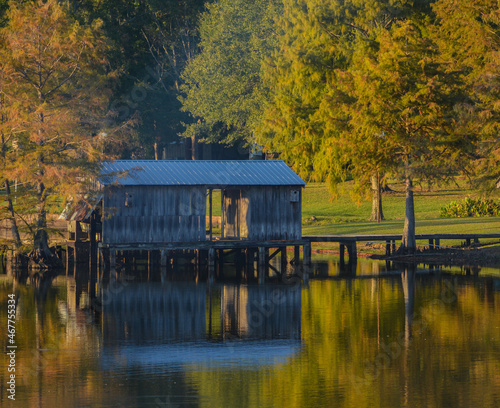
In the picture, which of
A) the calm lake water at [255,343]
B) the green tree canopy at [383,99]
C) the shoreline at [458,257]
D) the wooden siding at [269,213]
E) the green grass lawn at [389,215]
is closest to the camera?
the calm lake water at [255,343]

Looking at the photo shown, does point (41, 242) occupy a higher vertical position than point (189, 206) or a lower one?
lower

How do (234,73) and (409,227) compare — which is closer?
(409,227)

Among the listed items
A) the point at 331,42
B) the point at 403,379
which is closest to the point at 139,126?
the point at 331,42

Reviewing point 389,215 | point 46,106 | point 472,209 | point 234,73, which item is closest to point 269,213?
point 46,106

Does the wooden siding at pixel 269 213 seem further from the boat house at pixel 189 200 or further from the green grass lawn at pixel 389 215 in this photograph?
the green grass lawn at pixel 389 215

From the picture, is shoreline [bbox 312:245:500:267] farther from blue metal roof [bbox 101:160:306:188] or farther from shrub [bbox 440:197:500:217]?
shrub [bbox 440:197:500:217]

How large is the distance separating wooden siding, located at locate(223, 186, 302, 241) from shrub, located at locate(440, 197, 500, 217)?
18513 mm

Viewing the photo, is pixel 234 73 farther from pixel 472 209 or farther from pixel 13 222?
pixel 13 222

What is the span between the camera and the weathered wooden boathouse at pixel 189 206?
130 feet

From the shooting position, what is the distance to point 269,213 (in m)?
41.9

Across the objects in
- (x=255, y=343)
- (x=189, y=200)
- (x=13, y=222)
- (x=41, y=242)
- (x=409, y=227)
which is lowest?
(x=255, y=343)

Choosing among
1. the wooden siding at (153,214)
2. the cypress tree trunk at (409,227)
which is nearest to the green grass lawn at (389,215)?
the cypress tree trunk at (409,227)

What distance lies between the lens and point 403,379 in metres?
19.1

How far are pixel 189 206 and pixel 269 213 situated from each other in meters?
4.15
